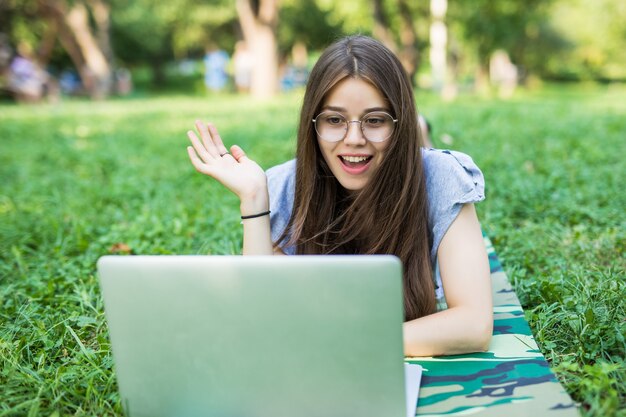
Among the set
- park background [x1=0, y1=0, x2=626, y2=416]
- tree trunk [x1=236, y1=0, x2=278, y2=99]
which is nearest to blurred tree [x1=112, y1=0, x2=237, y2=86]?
tree trunk [x1=236, y1=0, x2=278, y2=99]

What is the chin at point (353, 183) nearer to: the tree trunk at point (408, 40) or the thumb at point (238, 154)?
the thumb at point (238, 154)

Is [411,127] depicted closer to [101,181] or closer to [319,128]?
[319,128]

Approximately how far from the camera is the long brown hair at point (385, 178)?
196cm

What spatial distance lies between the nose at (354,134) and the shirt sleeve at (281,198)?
482 millimetres

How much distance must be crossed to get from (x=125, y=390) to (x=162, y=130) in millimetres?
7578

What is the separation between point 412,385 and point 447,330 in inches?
9.0

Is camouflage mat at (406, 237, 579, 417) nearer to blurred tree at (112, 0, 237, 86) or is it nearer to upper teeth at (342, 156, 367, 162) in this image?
upper teeth at (342, 156, 367, 162)

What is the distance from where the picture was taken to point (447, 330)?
181 cm

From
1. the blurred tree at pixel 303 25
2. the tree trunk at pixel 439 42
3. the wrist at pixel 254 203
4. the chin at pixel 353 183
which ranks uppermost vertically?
the blurred tree at pixel 303 25

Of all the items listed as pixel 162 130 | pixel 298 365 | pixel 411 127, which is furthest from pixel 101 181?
pixel 298 365

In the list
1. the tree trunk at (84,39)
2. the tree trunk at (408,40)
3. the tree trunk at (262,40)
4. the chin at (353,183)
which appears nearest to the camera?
the chin at (353,183)

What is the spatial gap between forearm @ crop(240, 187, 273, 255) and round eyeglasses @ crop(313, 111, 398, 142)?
1.07 ft

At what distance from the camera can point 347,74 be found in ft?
6.34

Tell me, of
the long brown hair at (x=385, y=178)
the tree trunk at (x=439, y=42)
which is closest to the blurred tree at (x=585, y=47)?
the tree trunk at (x=439, y=42)
